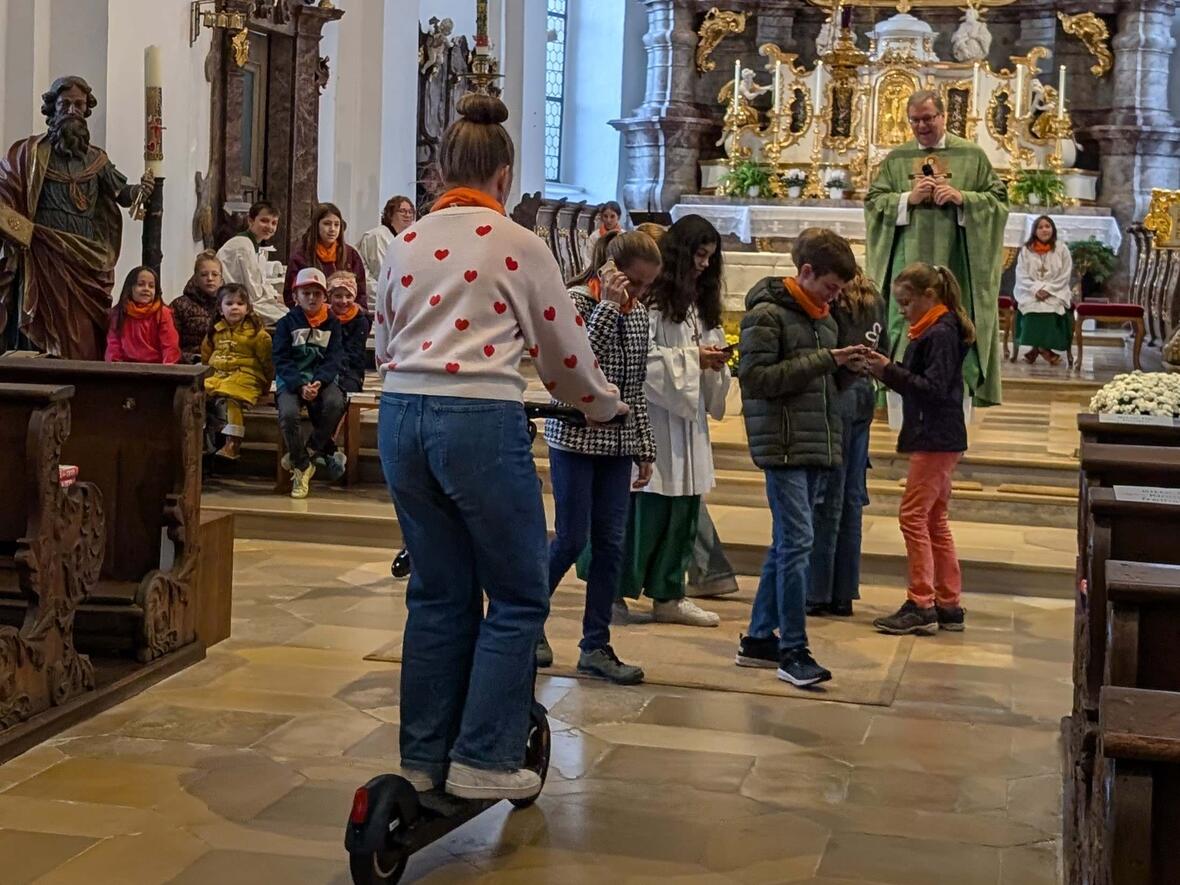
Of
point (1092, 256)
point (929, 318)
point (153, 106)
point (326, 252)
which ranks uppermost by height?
point (153, 106)

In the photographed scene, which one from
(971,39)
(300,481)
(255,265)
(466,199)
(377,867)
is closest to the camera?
(377,867)

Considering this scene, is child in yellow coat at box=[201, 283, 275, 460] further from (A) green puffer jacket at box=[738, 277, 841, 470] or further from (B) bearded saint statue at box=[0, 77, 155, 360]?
(A) green puffer jacket at box=[738, 277, 841, 470]

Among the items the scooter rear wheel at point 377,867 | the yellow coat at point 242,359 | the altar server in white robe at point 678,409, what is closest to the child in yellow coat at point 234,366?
the yellow coat at point 242,359

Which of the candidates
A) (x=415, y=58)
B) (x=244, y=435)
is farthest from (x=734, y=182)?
(x=244, y=435)

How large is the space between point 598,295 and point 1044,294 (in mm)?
9709

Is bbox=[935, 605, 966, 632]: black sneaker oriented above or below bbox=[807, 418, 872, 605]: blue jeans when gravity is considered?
below

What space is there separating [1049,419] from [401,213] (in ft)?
14.6

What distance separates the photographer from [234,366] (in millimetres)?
9070

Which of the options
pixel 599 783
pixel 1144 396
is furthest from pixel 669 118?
pixel 599 783

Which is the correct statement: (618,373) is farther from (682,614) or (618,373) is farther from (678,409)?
(682,614)

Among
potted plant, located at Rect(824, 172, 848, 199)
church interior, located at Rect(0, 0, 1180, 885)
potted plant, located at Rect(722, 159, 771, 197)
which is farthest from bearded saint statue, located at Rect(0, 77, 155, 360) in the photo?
potted plant, located at Rect(824, 172, 848, 199)

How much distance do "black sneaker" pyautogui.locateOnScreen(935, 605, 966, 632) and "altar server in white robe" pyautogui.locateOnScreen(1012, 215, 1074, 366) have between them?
843 centimetres

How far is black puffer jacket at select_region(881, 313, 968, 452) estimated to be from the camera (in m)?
6.16

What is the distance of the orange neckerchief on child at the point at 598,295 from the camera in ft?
17.7
